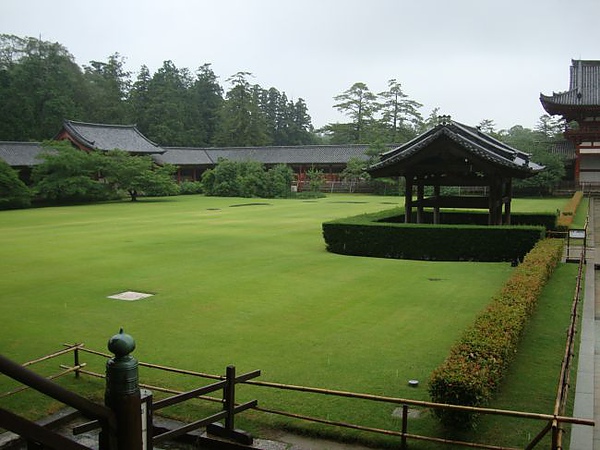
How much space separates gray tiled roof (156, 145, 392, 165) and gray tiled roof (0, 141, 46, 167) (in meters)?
13.2

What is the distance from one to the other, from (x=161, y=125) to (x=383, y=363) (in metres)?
71.4

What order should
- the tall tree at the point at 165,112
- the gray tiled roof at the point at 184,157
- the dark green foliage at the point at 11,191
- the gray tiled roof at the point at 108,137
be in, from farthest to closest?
the tall tree at the point at 165,112 → the gray tiled roof at the point at 184,157 → the gray tiled roof at the point at 108,137 → the dark green foliage at the point at 11,191

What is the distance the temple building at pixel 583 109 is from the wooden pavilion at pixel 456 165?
2442 centimetres

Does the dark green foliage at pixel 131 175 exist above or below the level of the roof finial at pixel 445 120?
below

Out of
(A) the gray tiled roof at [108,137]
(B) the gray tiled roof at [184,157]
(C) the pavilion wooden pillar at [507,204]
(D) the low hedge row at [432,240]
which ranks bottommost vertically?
(D) the low hedge row at [432,240]

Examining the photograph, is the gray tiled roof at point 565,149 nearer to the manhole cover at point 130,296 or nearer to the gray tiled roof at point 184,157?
the gray tiled roof at point 184,157

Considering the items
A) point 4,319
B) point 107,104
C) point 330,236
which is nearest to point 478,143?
point 330,236

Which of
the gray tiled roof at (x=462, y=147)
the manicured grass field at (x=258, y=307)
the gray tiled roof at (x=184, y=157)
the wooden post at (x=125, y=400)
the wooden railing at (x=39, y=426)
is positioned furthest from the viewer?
the gray tiled roof at (x=184, y=157)

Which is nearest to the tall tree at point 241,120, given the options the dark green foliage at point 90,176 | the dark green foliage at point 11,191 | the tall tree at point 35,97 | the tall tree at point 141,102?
the tall tree at point 141,102

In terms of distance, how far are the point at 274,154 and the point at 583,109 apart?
33141 millimetres

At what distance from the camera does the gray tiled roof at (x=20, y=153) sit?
45956 mm

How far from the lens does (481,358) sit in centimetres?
639

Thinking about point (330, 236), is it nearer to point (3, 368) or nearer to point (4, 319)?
point (4, 319)

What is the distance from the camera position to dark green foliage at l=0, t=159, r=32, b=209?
3972cm
